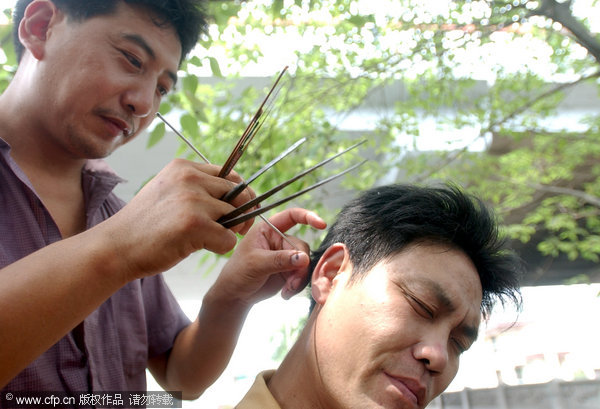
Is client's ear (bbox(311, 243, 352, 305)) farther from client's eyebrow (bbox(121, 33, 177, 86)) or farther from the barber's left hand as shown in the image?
client's eyebrow (bbox(121, 33, 177, 86))

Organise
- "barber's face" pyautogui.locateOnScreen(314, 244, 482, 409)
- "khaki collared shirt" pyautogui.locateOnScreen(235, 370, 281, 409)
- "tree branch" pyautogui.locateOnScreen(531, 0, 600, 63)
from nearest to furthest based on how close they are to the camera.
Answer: "barber's face" pyautogui.locateOnScreen(314, 244, 482, 409)
"khaki collared shirt" pyautogui.locateOnScreen(235, 370, 281, 409)
"tree branch" pyautogui.locateOnScreen(531, 0, 600, 63)

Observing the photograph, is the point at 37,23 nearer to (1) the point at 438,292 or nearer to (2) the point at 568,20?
(1) the point at 438,292

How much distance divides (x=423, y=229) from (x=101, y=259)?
829 mm

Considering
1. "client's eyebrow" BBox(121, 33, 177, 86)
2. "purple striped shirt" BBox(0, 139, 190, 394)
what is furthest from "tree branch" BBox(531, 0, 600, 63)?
"purple striped shirt" BBox(0, 139, 190, 394)

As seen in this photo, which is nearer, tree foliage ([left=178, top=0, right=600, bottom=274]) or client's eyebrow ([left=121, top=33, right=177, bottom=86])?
client's eyebrow ([left=121, top=33, right=177, bottom=86])

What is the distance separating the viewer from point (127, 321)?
1512mm

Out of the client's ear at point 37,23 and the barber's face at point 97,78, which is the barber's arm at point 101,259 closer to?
the barber's face at point 97,78

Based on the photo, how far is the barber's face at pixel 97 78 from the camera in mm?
1263

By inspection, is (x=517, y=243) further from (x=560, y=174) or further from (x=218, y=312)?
(x=218, y=312)

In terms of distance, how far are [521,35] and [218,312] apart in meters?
2.91

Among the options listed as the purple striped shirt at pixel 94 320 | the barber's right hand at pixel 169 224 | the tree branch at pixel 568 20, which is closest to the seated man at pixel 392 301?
the purple striped shirt at pixel 94 320

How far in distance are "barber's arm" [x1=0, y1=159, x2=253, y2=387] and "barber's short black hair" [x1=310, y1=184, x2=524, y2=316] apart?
0.57 metres

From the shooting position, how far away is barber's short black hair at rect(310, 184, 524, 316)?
53.9 inches

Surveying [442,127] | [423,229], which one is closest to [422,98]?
[442,127]
